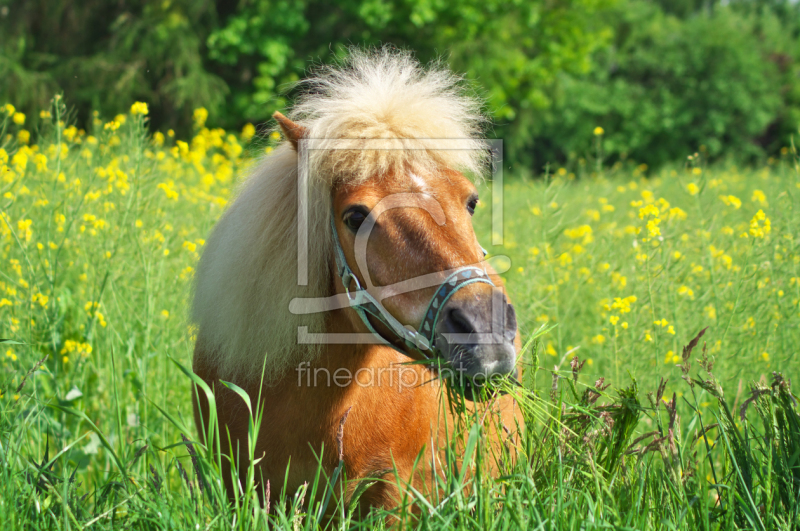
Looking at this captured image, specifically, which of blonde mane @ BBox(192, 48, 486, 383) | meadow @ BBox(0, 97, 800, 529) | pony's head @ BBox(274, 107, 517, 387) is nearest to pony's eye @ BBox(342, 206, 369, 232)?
pony's head @ BBox(274, 107, 517, 387)

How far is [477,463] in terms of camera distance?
156cm

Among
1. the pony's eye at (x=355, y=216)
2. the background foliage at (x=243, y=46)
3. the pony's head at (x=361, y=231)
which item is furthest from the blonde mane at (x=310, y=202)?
the background foliage at (x=243, y=46)

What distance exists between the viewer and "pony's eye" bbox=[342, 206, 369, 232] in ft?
5.86

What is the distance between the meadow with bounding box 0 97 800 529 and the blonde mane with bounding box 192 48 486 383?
368 millimetres

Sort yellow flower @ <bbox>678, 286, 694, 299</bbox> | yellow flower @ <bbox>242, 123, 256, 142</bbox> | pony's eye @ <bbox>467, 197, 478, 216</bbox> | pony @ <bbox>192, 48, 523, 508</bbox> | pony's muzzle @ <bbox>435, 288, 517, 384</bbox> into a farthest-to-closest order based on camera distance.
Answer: yellow flower @ <bbox>678, 286, 694, 299</bbox> → yellow flower @ <bbox>242, 123, 256, 142</bbox> → pony's eye @ <bbox>467, 197, 478, 216</bbox> → pony @ <bbox>192, 48, 523, 508</bbox> → pony's muzzle @ <bbox>435, 288, 517, 384</bbox>

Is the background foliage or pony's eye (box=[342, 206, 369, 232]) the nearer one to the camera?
pony's eye (box=[342, 206, 369, 232])

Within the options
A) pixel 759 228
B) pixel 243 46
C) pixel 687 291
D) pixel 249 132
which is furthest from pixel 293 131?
pixel 243 46

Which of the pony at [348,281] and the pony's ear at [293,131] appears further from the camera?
the pony's ear at [293,131]

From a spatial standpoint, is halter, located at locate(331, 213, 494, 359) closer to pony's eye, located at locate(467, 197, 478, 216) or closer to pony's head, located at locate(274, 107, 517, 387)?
pony's head, located at locate(274, 107, 517, 387)

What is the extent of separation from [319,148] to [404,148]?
0.29m

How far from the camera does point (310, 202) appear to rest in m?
1.91

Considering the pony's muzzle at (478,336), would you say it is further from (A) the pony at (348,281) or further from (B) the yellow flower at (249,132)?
(B) the yellow flower at (249,132)

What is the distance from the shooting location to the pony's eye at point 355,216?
179 cm

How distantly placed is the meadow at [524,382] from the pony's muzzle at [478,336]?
0.18 metres
